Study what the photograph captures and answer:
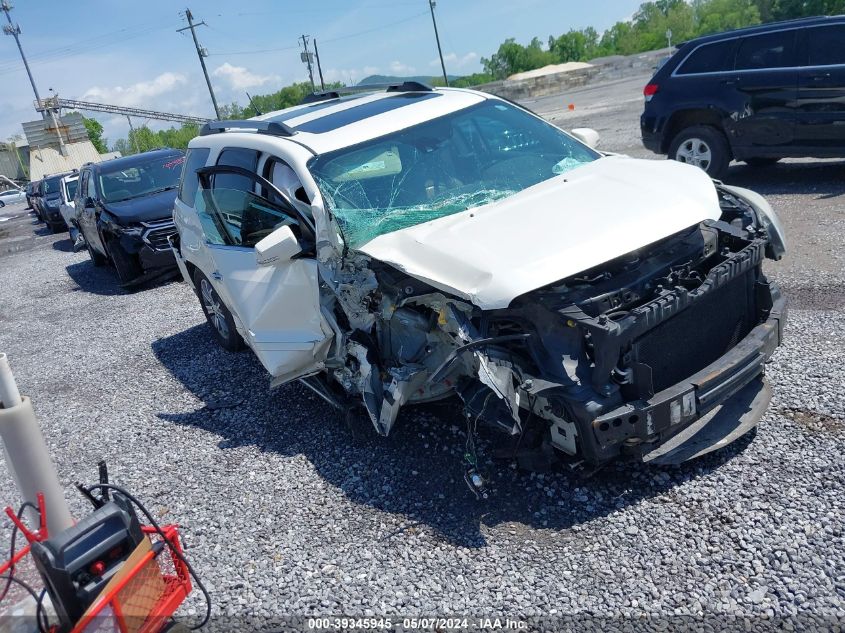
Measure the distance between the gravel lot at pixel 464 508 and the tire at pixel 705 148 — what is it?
3.55 m

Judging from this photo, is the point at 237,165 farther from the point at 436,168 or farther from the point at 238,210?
the point at 436,168

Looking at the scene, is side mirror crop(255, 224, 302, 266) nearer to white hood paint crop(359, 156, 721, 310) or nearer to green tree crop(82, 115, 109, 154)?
white hood paint crop(359, 156, 721, 310)

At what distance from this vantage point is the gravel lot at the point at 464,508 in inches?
113

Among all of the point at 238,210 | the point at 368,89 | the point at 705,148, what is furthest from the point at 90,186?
the point at 705,148

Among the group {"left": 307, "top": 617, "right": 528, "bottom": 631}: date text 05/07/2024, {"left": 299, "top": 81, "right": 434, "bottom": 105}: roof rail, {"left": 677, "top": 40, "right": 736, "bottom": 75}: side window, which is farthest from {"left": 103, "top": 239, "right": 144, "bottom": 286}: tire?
{"left": 307, "top": 617, "right": 528, "bottom": 631}: date text 05/07/2024

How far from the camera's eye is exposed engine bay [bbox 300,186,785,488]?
123 inches

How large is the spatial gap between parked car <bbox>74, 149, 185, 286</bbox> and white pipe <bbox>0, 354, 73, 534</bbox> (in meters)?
7.27

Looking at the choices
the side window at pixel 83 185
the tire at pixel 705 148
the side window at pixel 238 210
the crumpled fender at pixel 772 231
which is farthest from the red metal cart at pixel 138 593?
the side window at pixel 83 185

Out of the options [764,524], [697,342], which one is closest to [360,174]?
[697,342]

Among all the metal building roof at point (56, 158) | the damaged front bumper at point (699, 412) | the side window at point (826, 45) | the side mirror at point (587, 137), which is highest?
the metal building roof at point (56, 158)

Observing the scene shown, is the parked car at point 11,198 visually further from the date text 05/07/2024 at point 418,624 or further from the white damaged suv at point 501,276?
the date text 05/07/2024 at point 418,624

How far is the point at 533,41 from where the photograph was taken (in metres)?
88.2

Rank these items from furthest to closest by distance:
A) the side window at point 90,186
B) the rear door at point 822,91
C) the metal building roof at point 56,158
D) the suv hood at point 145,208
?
the metal building roof at point 56,158, the side window at point 90,186, the suv hood at point 145,208, the rear door at point 822,91

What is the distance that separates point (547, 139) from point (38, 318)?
8059 mm
